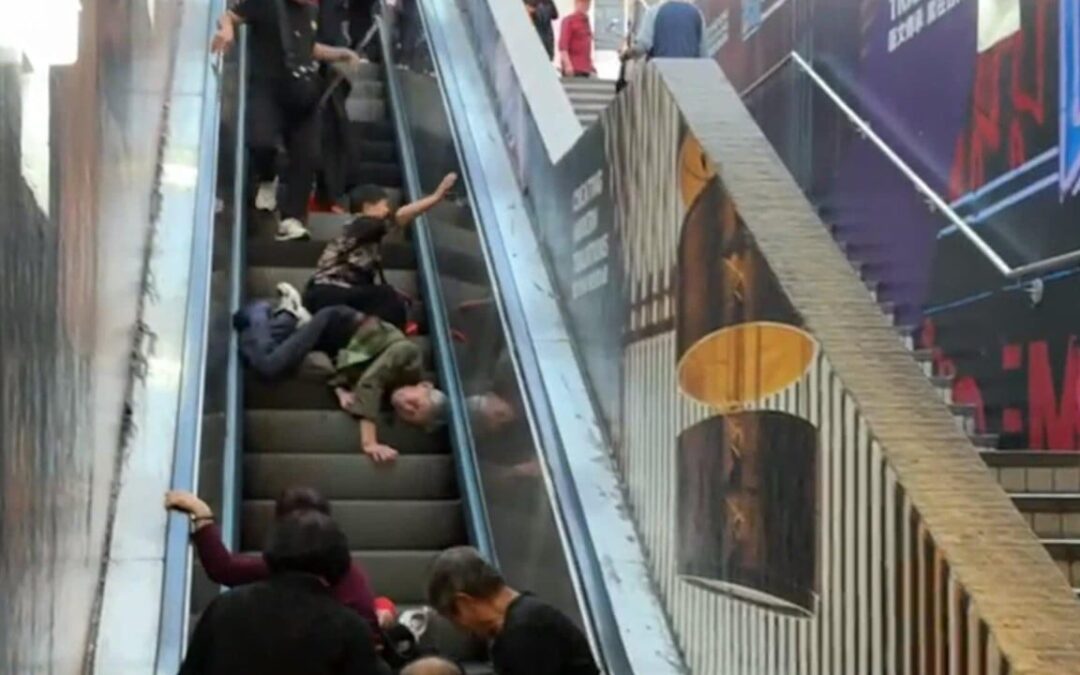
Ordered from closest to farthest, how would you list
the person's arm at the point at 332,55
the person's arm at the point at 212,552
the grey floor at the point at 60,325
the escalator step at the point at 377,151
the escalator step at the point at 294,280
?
the grey floor at the point at 60,325, the person's arm at the point at 212,552, the escalator step at the point at 294,280, the person's arm at the point at 332,55, the escalator step at the point at 377,151

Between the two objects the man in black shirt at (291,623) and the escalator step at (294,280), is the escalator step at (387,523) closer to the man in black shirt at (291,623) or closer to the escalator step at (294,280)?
the escalator step at (294,280)

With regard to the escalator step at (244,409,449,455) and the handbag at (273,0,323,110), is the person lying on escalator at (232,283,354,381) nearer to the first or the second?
the escalator step at (244,409,449,455)

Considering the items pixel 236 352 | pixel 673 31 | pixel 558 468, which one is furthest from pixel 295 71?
pixel 558 468

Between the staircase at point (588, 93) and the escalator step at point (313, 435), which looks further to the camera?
the staircase at point (588, 93)

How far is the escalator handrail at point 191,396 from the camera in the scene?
4.20 m

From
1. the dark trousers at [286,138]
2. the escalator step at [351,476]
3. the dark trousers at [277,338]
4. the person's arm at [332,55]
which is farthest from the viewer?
the person's arm at [332,55]

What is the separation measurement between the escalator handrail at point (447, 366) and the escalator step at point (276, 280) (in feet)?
0.28

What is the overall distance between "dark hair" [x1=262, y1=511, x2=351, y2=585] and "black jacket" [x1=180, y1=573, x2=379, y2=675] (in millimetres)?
28

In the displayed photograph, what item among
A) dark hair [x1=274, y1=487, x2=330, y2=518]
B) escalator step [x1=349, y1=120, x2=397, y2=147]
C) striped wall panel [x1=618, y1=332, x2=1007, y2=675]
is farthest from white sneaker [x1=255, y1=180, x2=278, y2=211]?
dark hair [x1=274, y1=487, x2=330, y2=518]

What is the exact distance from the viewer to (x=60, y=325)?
397cm

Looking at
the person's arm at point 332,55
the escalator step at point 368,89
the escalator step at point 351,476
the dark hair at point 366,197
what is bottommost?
the escalator step at point 351,476

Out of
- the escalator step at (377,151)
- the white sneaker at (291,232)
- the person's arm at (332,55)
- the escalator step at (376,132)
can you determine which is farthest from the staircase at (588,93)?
the white sneaker at (291,232)

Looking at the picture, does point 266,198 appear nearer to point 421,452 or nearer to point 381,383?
point 381,383

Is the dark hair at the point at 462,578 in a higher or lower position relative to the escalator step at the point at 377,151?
lower
